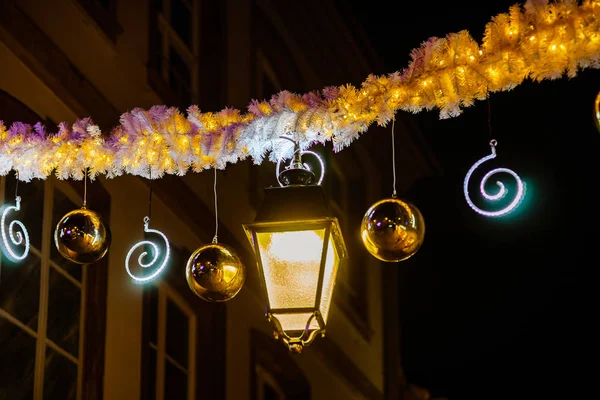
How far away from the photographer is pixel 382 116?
13.2 feet

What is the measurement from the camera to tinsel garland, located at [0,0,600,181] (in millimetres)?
3498

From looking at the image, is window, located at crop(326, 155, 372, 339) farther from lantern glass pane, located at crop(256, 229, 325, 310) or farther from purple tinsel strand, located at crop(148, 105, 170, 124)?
lantern glass pane, located at crop(256, 229, 325, 310)

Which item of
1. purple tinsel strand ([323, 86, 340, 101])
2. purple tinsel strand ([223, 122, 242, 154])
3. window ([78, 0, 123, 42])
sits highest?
→ window ([78, 0, 123, 42])

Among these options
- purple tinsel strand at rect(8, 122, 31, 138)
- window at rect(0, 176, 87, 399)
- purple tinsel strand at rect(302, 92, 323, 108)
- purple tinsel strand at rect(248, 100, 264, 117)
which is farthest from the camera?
window at rect(0, 176, 87, 399)

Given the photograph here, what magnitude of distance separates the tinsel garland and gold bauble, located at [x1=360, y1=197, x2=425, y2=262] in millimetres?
408

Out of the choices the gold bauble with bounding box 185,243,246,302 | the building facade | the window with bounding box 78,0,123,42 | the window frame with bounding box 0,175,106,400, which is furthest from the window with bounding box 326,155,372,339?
the gold bauble with bounding box 185,243,246,302

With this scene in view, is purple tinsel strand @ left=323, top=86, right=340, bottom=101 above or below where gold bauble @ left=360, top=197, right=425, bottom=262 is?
above

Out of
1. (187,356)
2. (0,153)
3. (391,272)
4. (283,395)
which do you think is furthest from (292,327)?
(391,272)

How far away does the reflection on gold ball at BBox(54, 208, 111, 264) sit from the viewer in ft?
14.4

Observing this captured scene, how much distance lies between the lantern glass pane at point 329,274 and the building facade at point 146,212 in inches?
108

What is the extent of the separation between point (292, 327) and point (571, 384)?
14.1 metres

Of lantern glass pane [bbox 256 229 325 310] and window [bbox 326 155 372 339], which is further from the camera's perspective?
window [bbox 326 155 372 339]

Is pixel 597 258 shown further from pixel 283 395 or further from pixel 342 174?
pixel 283 395

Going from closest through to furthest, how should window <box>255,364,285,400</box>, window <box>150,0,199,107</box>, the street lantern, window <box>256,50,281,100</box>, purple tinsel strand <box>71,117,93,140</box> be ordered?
1. the street lantern
2. purple tinsel strand <box>71,117,93,140</box>
3. window <box>150,0,199,107</box>
4. window <box>255,364,285,400</box>
5. window <box>256,50,281,100</box>
